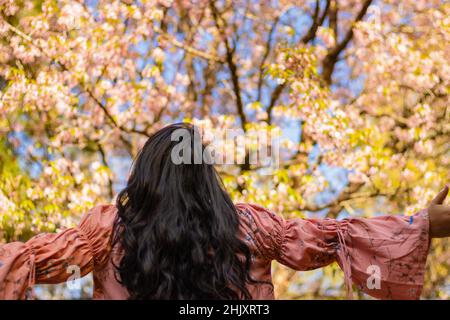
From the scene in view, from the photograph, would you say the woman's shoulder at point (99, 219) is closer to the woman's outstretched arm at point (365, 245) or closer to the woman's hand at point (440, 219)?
the woman's outstretched arm at point (365, 245)

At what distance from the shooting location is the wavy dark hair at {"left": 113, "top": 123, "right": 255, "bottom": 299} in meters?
2.15

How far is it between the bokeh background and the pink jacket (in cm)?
315

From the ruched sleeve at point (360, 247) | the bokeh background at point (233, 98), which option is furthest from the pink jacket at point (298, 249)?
the bokeh background at point (233, 98)

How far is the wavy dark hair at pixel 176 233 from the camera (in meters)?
2.15

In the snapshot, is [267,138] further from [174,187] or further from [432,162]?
[174,187]

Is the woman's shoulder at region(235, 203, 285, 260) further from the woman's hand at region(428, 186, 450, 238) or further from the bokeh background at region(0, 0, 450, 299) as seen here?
the bokeh background at region(0, 0, 450, 299)

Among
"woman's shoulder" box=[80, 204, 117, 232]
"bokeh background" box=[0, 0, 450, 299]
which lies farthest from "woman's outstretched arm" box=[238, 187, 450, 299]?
"bokeh background" box=[0, 0, 450, 299]

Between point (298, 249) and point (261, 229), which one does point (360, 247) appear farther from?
point (261, 229)

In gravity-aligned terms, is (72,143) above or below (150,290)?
above

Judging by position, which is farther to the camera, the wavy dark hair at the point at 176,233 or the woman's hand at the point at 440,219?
the woman's hand at the point at 440,219

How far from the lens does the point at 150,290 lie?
2.14m

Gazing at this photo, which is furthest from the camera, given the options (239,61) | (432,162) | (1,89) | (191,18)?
(239,61)

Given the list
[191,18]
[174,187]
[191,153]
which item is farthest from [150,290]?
[191,18]
